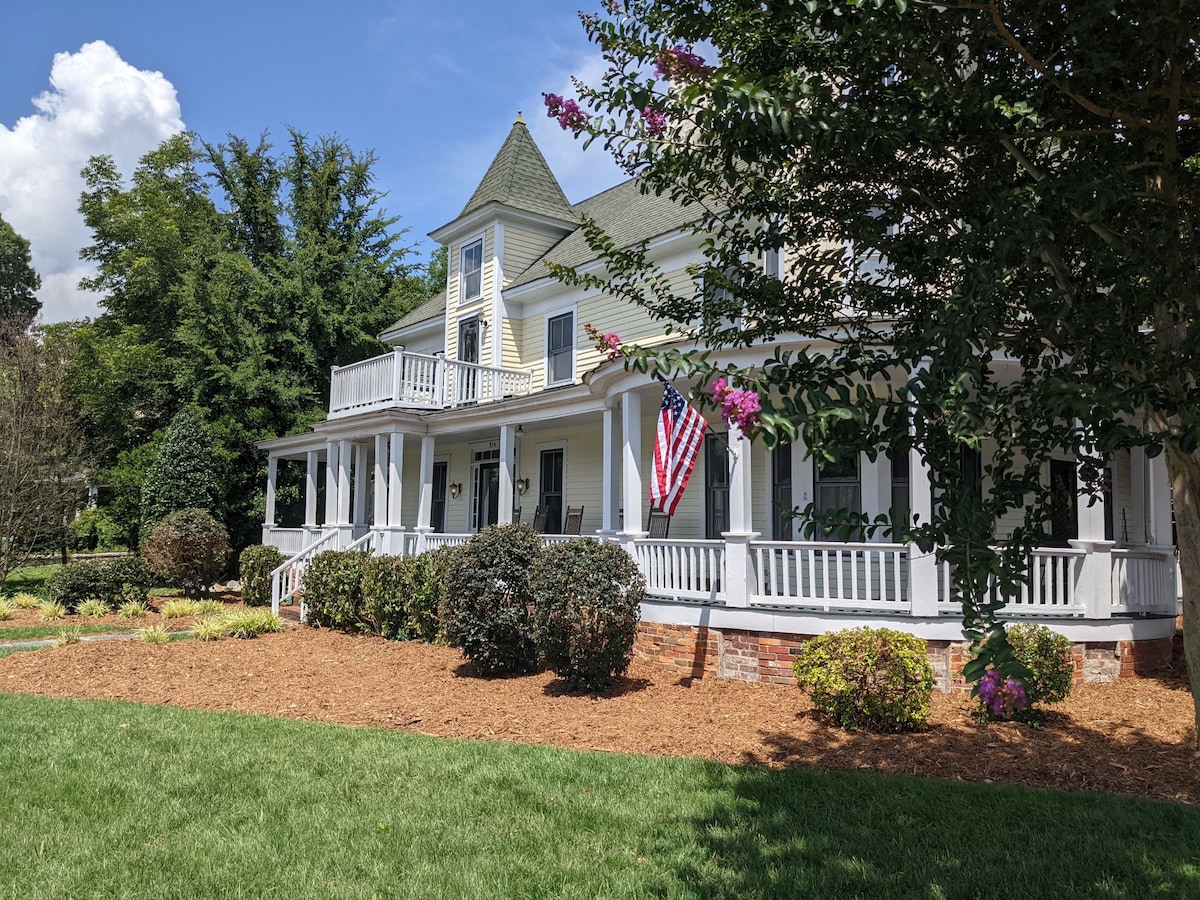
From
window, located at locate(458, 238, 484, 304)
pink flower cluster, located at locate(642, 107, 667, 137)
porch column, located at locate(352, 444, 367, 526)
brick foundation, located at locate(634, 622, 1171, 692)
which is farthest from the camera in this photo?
porch column, located at locate(352, 444, 367, 526)

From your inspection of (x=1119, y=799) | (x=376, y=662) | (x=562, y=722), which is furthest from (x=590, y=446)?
(x=1119, y=799)

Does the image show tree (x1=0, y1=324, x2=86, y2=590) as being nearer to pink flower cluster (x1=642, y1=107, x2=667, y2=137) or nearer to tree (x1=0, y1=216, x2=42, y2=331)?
pink flower cluster (x1=642, y1=107, x2=667, y2=137)

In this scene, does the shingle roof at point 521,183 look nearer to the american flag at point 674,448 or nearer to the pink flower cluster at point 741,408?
the american flag at point 674,448

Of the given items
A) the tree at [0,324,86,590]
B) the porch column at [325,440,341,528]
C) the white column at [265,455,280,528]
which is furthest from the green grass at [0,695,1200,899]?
the white column at [265,455,280,528]

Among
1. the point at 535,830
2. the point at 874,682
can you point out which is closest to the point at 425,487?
the point at 874,682

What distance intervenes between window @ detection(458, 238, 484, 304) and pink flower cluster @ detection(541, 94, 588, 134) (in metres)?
15.8

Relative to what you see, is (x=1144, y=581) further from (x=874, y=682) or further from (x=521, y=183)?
(x=521, y=183)

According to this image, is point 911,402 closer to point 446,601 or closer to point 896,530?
point 896,530

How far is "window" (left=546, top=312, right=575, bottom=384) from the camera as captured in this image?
18094 mm

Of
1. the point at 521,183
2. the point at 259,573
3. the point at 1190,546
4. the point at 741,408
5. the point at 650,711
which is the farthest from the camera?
the point at 521,183

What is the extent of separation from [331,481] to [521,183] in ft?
29.2

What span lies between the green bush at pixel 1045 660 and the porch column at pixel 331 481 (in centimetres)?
1603

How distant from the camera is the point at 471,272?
20.7 meters

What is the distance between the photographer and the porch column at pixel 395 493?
56.9ft
